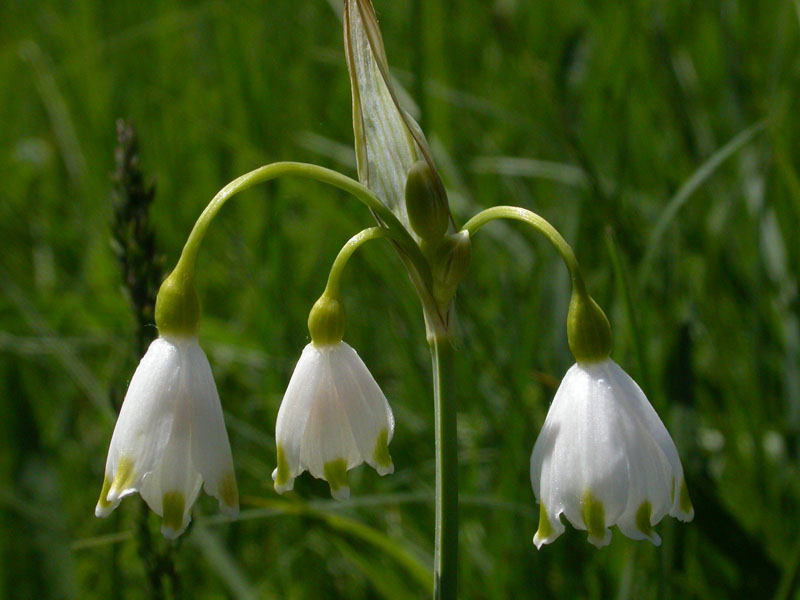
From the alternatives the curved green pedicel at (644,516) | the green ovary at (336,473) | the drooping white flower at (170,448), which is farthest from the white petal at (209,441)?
the curved green pedicel at (644,516)

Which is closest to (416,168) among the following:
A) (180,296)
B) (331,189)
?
(180,296)

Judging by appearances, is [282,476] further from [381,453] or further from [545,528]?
[545,528]

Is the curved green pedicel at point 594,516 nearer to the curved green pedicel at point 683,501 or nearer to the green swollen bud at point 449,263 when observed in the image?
the curved green pedicel at point 683,501

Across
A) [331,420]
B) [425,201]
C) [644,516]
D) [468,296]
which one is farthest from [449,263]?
[468,296]

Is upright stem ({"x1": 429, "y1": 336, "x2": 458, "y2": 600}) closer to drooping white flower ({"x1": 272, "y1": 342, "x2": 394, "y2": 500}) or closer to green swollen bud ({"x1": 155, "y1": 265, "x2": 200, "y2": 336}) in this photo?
drooping white flower ({"x1": 272, "y1": 342, "x2": 394, "y2": 500})

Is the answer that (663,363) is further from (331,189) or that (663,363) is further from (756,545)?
(331,189)

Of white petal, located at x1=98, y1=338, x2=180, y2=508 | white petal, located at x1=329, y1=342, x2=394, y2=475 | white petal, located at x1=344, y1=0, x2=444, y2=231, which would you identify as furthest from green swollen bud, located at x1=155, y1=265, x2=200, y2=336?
white petal, located at x1=344, y1=0, x2=444, y2=231

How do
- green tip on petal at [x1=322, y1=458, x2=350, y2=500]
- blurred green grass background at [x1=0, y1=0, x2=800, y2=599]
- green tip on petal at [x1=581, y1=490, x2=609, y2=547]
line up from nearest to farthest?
green tip on petal at [x1=581, y1=490, x2=609, y2=547] < green tip on petal at [x1=322, y1=458, x2=350, y2=500] < blurred green grass background at [x1=0, y1=0, x2=800, y2=599]
